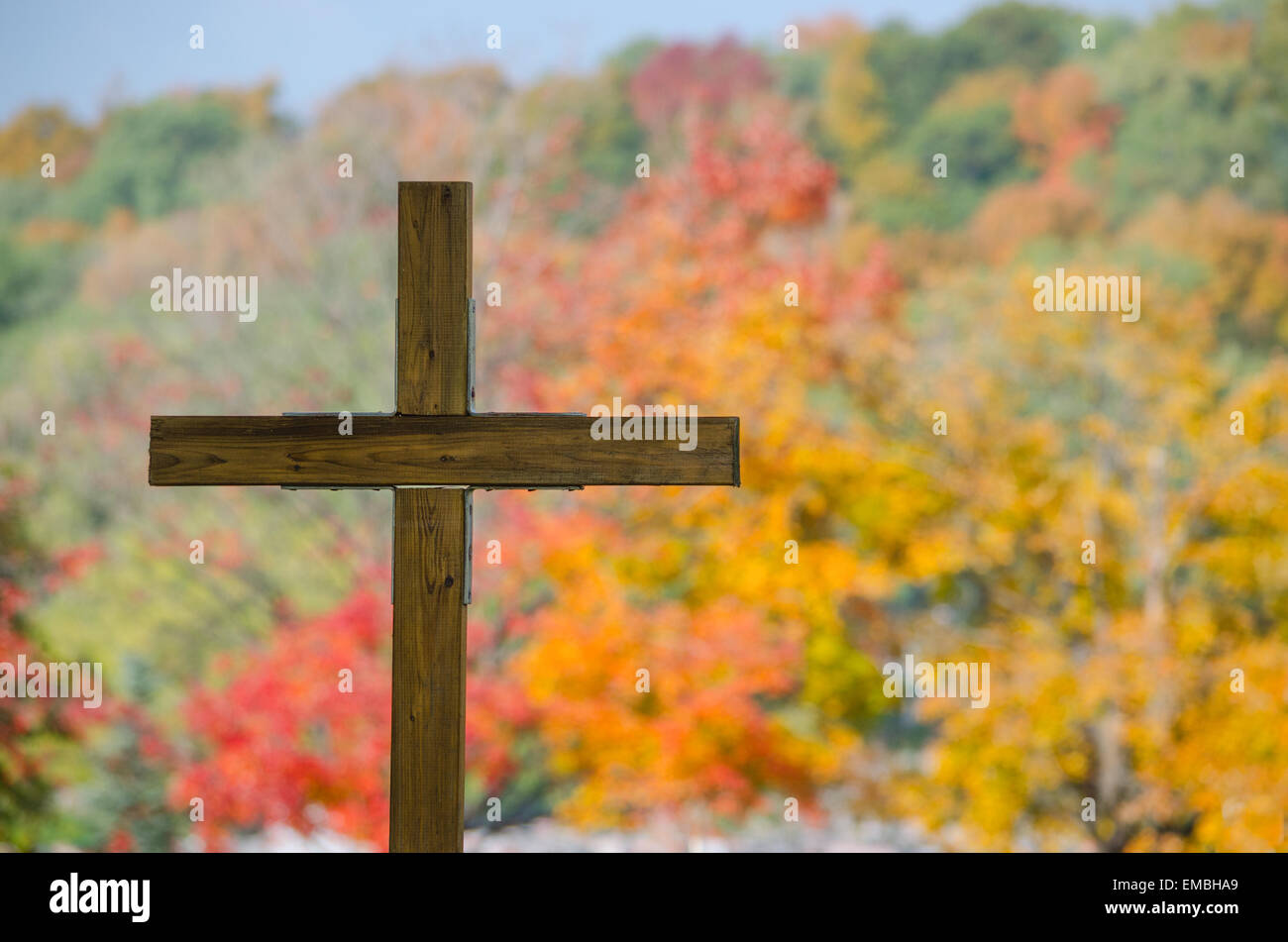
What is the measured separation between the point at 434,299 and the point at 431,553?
41cm

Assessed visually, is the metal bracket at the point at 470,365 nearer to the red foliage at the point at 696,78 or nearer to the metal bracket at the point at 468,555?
the metal bracket at the point at 468,555

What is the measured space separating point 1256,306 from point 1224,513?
4.36 metres

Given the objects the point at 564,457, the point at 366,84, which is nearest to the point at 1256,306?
the point at 366,84

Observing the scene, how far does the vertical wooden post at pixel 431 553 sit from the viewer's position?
188 cm

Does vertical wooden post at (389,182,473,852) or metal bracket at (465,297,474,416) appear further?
metal bracket at (465,297,474,416)

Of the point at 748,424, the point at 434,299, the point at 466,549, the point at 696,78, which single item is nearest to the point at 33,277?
the point at 696,78

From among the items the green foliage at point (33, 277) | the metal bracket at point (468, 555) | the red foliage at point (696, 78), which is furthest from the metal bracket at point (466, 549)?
the green foliage at point (33, 277)

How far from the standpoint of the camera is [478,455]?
195 centimetres

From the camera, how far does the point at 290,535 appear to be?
856 centimetres

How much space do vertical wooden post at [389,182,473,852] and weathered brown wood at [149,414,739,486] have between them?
4cm

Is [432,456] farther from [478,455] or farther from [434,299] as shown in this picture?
[434,299]

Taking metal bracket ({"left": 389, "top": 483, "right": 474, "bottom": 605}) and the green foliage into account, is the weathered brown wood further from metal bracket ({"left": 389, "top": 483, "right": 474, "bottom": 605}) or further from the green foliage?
the green foliage

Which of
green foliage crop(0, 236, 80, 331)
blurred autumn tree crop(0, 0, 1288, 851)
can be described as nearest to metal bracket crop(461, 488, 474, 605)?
blurred autumn tree crop(0, 0, 1288, 851)

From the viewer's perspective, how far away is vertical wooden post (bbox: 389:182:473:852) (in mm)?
1884
